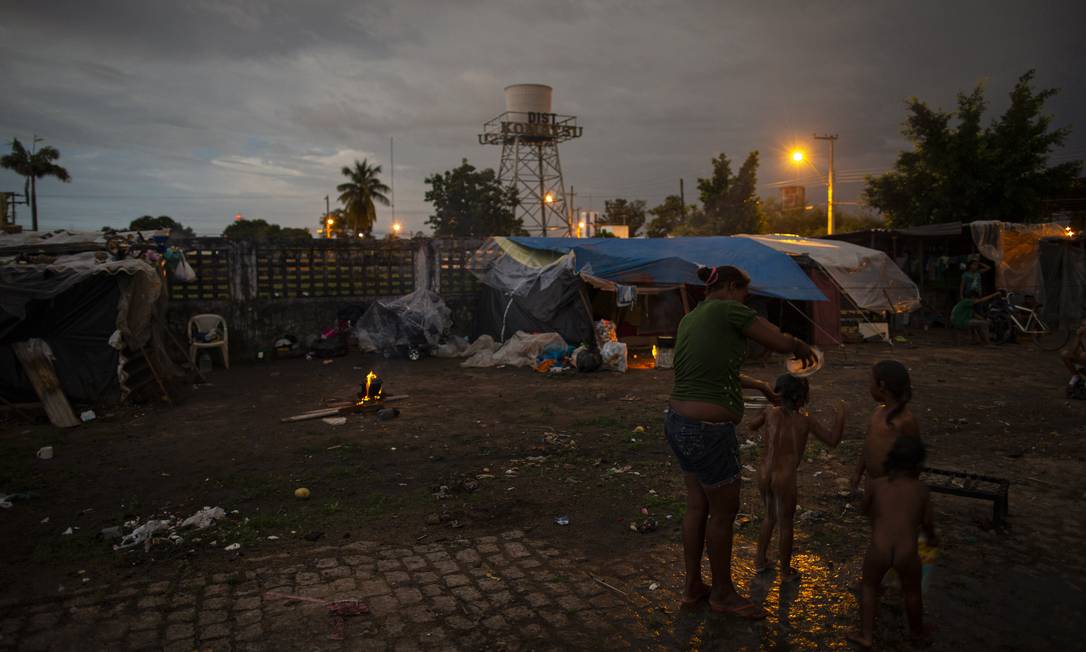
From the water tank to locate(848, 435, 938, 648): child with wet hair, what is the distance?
33.2 meters

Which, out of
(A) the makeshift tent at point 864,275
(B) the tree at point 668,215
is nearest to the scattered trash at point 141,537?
(A) the makeshift tent at point 864,275

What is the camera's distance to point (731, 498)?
3227mm

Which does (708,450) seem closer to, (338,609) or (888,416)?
(888,416)

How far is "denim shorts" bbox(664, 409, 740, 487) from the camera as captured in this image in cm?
315

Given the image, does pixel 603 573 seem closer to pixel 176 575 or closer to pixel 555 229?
pixel 176 575

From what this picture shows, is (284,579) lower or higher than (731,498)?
lower

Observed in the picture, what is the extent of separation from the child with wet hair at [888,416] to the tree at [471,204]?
3270cm

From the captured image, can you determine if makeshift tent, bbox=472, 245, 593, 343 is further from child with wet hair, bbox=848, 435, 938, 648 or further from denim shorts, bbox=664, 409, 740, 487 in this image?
child with wet hair, bbox=848, 435, 938, 648

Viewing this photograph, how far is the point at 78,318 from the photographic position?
8.83 metres

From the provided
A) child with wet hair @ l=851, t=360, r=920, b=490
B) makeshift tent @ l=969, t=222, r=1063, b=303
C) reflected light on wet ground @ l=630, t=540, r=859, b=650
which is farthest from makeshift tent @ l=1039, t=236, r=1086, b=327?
reflected light on wet ground @ l=630, t=540, r=859, b=650

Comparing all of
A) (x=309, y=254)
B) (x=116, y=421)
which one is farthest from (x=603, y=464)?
(x=309, y=254)

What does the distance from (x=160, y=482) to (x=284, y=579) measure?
2641 mm

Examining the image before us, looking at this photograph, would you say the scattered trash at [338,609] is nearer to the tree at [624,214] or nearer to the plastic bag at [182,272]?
the plastic bag at [182,272]

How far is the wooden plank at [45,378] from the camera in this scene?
26.3ft
